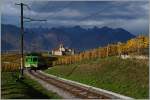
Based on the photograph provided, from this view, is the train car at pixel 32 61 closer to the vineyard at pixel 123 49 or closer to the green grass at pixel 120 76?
the vineyard at pixel 123 49

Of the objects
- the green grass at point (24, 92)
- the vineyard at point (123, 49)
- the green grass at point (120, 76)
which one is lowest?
the green grass at point (24, 92)

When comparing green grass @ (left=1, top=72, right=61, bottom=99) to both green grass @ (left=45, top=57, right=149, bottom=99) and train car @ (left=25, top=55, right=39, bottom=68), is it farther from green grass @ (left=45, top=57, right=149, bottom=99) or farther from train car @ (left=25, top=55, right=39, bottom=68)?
train car @ (left=25, top=55, right=39, bottom=68)

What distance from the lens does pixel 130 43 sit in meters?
66.4

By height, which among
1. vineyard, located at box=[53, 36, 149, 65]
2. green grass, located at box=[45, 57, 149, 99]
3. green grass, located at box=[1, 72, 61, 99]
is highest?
Result: vineyard, located at box=[53, 36, 149, 65]

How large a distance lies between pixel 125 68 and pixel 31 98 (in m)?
16.4

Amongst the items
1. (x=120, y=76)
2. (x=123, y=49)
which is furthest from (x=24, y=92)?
(x=123, y=49)

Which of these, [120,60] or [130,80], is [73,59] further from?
[130,80]

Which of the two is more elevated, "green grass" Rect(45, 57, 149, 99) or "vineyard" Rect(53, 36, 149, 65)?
"vineyard" Rect(53, 36, 149, 65)

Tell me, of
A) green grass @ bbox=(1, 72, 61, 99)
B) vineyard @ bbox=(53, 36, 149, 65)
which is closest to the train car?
vineyard @ bbox=(53, 36, 149, 65)

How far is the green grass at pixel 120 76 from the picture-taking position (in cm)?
3390

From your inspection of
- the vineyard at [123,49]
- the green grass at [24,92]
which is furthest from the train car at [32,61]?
the green grass at [24,92]

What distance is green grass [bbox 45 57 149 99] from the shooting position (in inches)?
1335

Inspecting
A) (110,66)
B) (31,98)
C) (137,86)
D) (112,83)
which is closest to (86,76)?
(110,66)

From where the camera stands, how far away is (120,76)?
1623 inches
